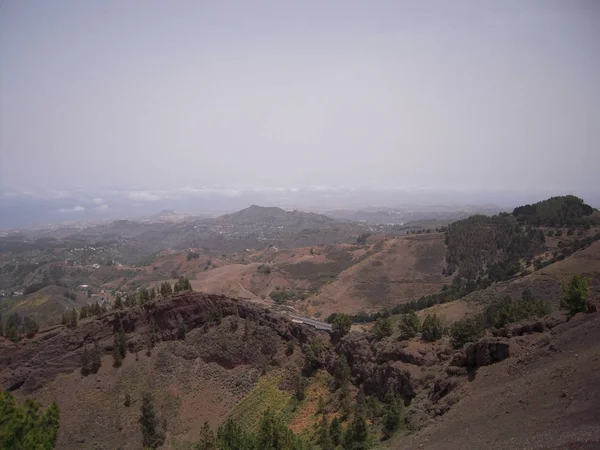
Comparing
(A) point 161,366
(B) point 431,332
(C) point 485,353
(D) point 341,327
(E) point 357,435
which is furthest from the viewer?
(D) point 341,327

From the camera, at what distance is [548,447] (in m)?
15.3

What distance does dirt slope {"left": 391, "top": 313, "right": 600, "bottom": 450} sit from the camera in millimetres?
16650

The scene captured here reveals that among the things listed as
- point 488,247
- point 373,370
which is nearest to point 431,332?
point 373,370

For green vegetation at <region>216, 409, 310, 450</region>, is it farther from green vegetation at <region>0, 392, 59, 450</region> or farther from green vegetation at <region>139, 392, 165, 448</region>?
green vegetation at <region>0, 392, 59, 450</region>

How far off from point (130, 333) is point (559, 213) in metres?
108

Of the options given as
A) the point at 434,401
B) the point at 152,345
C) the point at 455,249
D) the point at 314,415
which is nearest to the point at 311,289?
the point at 455,249

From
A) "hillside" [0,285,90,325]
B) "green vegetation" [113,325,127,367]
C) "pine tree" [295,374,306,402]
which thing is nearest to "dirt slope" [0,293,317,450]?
"green vegetation" [113,325,127,367]

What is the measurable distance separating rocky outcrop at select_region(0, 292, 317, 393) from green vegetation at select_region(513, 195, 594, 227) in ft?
279

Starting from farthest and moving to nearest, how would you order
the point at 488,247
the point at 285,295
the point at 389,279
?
the point at 285,295, the point at 389,279, the point at 488,247

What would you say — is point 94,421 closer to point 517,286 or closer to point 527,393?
point 527,393

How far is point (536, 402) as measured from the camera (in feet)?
66.3

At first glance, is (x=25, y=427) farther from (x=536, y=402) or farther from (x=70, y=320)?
(x=536, y=402)

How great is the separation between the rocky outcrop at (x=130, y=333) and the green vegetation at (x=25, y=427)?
11521 millimetres

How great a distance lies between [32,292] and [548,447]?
444ft
